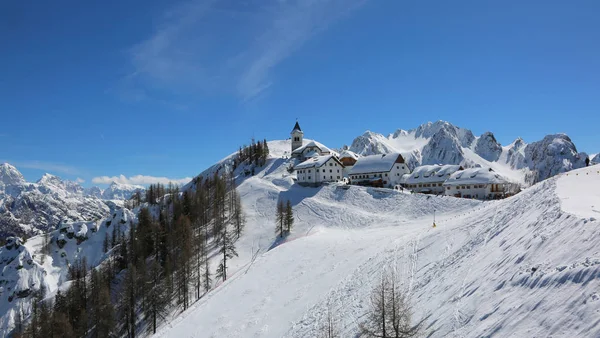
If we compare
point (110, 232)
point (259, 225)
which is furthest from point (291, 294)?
point (110, 232)

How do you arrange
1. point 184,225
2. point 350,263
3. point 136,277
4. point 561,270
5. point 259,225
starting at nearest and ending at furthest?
point 561,270
point 350,263
point 136,277
point 184,225
point 259,225

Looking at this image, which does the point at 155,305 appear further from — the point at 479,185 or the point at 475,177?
the point at 475,177

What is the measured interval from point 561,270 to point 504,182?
63.1 m

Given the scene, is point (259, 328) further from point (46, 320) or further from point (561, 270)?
point (46, 320)

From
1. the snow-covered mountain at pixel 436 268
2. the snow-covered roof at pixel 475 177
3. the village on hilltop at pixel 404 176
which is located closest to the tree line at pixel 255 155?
the village on hilltop at pixel 404 176

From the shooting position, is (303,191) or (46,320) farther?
(303,191)

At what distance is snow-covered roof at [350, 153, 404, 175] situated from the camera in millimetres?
90000

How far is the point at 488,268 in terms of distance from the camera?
20.1m

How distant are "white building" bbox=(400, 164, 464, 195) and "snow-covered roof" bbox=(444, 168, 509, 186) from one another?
3.74 m

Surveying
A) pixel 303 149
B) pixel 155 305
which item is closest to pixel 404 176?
pixel 303 149

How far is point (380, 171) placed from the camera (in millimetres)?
89625

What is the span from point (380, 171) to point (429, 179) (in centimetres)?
1257

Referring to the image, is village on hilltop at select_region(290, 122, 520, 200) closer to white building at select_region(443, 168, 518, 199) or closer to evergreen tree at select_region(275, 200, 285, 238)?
white building at select_region(443, 168, 518, 199)

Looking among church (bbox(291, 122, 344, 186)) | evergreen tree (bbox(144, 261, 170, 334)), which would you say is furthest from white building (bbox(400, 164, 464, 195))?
evergreen tree (bbox(144, 261, 170, 334))
